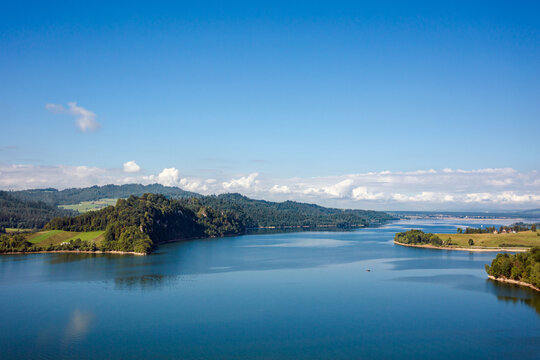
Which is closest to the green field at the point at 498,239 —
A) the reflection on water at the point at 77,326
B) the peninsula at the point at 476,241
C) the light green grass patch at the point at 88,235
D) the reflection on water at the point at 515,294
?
the peninsula at the point at 476,241

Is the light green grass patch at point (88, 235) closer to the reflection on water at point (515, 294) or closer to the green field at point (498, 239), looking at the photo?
the reflection on water at point (515, 294)

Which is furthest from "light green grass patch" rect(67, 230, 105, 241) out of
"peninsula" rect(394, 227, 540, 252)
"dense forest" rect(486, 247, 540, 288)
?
"dense forest" rect(486, 247, 540, 288)

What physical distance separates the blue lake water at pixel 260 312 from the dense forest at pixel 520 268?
289 cm

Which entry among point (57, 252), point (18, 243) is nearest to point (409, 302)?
point (57, 252)

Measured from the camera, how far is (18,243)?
4412 inches

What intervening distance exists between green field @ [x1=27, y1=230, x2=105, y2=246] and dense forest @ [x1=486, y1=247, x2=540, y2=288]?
10063 centimetres

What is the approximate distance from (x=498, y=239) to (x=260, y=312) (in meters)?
108

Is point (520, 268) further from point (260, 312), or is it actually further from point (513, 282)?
point (260, 312)

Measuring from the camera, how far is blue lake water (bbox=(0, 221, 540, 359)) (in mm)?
38500

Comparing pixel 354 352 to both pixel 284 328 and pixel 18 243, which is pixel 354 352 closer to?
pixel 284 328

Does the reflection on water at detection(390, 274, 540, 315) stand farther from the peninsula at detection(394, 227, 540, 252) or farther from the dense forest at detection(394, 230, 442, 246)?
the dense forest at detection(394, 230, 442, 246)

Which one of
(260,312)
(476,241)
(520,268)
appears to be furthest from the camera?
(476,241)

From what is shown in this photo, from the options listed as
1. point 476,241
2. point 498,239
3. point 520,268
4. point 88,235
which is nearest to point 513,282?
point 520,268

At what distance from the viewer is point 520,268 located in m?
68.4
